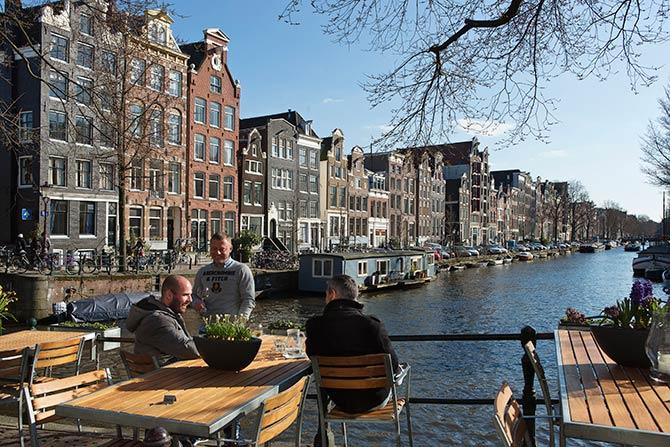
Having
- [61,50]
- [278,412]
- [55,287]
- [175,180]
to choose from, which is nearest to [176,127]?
[175,180]

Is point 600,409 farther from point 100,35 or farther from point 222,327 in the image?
point 100,35

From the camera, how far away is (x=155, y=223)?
35.0 meters

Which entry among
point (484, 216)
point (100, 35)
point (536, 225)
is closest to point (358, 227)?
point (484, 216)

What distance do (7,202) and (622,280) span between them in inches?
1662

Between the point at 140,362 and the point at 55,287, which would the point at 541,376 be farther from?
the point at 55,287

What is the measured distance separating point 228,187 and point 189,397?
124ft

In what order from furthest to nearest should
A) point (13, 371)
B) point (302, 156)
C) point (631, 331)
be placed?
point (302, 156), point (13, 371), point (631, 331)

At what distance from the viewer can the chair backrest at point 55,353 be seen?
15.4ft

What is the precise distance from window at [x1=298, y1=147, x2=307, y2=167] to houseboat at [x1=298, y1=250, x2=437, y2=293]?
13198 millimetres

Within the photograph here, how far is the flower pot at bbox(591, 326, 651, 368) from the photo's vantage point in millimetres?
3623

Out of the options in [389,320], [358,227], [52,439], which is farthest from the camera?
[358,227]

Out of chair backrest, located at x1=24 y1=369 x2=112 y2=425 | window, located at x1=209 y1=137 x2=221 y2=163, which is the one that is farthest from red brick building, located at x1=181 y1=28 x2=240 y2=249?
chair backrest, located at x1=24 y1=369 x2=112 y2=425

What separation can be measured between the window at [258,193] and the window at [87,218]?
1402 centimetres

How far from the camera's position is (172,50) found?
3584 cm
